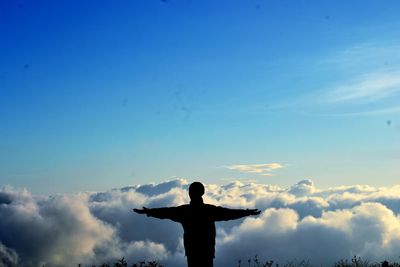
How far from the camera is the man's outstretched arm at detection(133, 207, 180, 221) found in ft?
30.4

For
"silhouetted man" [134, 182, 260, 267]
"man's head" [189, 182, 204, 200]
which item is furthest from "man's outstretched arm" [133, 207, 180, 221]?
"man's head" [189, 182, 204, 200]

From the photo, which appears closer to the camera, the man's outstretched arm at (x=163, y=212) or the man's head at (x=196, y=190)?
the man's outstretched arm at (x=163, y=212)

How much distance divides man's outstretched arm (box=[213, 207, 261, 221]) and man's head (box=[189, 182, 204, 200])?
464 mm

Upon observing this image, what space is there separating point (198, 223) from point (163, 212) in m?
0.76

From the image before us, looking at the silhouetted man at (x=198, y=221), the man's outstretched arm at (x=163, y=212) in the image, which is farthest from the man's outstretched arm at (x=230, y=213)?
the man's outstretched arm at (x=163, y=212)

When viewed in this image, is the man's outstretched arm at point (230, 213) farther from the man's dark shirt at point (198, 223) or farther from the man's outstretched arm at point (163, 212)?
the man's outstretched arm at point (163, 212)

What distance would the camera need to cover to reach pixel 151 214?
9305 mm

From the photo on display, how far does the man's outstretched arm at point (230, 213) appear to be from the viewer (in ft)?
30.2

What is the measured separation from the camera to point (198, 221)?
967 cm

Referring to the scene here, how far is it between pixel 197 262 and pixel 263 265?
19.2 ft

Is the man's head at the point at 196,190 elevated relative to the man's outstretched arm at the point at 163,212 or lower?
elevated

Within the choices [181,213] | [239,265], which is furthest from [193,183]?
[239,265]

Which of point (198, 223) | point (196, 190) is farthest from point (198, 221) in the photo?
point (196, 190)

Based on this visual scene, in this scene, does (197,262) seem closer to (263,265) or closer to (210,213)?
(210,213)
